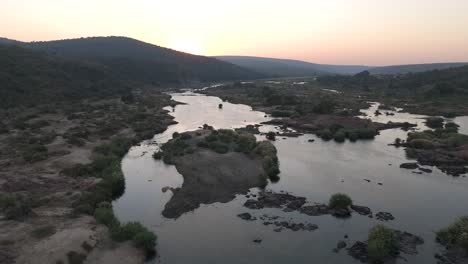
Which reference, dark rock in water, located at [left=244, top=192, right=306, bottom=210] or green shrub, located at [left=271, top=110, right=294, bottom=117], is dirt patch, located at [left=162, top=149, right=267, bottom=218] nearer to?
dark rock in water, located at [left=244, top=192, right=306, bottom=210]

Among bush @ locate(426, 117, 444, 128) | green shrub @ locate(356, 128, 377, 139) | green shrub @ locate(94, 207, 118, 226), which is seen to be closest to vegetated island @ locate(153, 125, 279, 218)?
green shrub @ locate(94, 207, 118, 226)

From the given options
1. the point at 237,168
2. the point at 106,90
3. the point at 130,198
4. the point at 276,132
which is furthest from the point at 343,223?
the point at 106,90

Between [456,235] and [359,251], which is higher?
[456,235]

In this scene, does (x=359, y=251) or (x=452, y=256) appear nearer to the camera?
(x=452, y=256)

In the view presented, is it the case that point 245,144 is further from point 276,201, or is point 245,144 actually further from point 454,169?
point 454,169

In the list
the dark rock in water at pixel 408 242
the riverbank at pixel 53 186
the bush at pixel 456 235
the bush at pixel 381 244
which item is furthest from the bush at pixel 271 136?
the bush at pixel 381 244

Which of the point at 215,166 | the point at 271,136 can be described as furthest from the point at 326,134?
the point at 215,166

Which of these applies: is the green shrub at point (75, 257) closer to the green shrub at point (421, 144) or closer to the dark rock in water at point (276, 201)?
the dark rock in water at point (276, 201)
